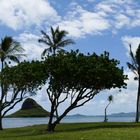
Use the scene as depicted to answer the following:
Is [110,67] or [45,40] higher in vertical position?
[45,40]

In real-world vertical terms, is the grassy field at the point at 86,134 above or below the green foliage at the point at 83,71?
below

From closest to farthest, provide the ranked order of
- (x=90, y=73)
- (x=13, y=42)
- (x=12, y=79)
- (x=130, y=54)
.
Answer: (x=90, y=73), (x=12, y=79), (x=13, y=42), (x=130, y=54)

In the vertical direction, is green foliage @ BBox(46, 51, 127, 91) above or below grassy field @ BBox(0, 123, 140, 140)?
above

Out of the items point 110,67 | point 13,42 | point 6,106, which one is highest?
point 13,42

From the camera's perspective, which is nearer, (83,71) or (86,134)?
(86,134)

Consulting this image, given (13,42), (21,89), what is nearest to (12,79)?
(21,89)

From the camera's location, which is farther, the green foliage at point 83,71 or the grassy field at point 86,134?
the green foliage at point 83,71

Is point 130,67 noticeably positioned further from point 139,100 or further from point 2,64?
point 2,64

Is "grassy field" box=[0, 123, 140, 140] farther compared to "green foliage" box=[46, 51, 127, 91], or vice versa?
"green foliage" box=[46, 51, 127, 91]

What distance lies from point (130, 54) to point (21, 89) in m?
17.5

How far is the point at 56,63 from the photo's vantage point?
168ft

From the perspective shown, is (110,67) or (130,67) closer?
(110,67)

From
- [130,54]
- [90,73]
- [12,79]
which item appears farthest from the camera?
[130,54]

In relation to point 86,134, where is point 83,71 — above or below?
above
